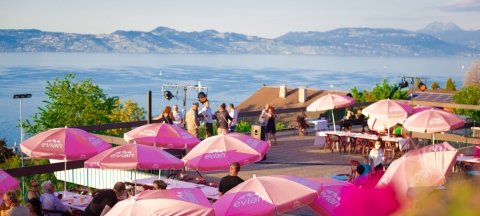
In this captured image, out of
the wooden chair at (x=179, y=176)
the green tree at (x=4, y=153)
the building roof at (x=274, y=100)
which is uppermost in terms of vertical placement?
the wooden chair at (x=179, y=176)

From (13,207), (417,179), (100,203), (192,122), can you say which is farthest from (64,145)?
(417,179)

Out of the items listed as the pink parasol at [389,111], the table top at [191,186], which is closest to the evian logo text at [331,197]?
the table top at [191,186]

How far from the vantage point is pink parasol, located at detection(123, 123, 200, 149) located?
50.0ft

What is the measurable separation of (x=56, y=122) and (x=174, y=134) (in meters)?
57.7

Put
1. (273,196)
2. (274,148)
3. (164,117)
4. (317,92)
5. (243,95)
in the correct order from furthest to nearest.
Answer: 1. (243,95)
2. (317,92)
3. (274,148)
4. (164,117)
5. (273,196)

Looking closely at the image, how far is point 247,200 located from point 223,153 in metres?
4.13

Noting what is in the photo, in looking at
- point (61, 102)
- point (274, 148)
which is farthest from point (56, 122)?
point (274, 148)

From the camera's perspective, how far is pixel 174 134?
1543 centimetres

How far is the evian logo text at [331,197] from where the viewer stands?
30.9 ft

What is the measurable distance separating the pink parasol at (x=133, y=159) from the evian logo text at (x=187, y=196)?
10.8 feet

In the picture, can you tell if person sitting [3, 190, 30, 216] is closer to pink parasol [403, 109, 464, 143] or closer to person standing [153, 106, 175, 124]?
person standing [153, 106, 175, 124]

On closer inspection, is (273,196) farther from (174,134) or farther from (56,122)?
(56,122)

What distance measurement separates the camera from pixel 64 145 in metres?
13.2

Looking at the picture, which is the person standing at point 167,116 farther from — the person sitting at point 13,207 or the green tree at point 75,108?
the green tree at point 75,108
